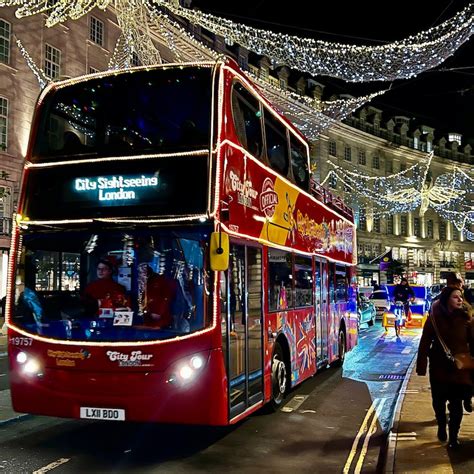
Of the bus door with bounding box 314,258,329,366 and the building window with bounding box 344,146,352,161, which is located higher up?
the building window with bounding box 344,146,352,161

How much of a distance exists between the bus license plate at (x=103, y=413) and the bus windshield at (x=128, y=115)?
2.71m

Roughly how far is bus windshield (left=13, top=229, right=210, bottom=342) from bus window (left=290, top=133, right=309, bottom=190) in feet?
13.2

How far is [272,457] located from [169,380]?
1.46 m

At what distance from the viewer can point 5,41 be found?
27812mm

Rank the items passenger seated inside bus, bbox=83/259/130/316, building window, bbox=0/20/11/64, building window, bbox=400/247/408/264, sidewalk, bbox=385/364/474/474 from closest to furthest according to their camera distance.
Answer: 1. sidewalk, bbox=385/364/474/474
2. passenger seated inside bus, bbox=83/259/130/316
3. building window, bbox=0/20/11/64
4. building window, bbox=400/247/408/264

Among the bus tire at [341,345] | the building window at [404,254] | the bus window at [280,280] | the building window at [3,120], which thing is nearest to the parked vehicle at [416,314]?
the bus tire at [341,345]

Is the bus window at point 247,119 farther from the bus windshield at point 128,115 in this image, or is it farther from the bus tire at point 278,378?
the bus tire at point 278,378

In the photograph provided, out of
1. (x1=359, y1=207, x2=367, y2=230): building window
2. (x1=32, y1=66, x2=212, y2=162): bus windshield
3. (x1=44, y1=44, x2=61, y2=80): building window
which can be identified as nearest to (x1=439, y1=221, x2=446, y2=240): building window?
(x1=359, y1=207, x2=367, y2=230): building window

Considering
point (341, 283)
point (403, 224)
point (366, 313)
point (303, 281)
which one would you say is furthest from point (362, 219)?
point (303, 281)

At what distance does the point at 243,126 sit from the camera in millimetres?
7520

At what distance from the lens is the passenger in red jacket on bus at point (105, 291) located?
6.54 meters

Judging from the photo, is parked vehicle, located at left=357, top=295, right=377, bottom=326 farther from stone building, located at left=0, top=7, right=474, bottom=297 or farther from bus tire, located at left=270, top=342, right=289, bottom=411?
bus tire, located at left=270, top=342, right=289, bottom=411

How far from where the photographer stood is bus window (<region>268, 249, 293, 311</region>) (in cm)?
836

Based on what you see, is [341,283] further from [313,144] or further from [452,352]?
[313,144]
